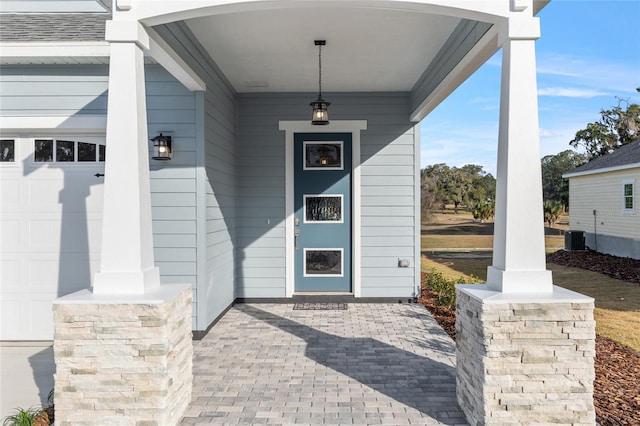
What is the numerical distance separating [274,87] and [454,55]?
2708mm

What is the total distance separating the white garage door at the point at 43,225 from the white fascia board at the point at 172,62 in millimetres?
1351

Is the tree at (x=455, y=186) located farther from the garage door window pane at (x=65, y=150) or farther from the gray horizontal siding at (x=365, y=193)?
the garage door window pane at (x=65, y=150)

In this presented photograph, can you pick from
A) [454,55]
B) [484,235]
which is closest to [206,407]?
[454,55]

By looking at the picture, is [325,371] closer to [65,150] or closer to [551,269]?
[65,150]

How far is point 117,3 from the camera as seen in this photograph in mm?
2795

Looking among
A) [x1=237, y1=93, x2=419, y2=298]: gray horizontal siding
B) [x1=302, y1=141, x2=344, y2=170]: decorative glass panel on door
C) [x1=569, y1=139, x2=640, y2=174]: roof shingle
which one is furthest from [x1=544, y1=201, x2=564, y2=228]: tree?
[x1=302, y1=141, x2=344, y2=170]: decorative glass panel on door

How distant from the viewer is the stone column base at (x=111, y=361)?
251 centimetres

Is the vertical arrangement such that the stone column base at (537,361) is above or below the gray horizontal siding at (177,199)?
below

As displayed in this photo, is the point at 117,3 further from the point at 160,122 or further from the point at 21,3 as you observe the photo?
the point at 21,3

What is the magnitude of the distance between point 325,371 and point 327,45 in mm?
3167

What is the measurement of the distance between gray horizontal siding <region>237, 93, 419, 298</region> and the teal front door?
0.79ft

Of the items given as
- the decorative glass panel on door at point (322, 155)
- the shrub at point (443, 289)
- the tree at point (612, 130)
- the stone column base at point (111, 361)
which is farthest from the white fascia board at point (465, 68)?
the tree at point (612, 130)

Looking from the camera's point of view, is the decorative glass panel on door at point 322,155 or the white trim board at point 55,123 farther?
the decorative glass panel on door at point 322,155

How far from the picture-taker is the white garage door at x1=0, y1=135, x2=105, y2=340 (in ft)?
14.8
